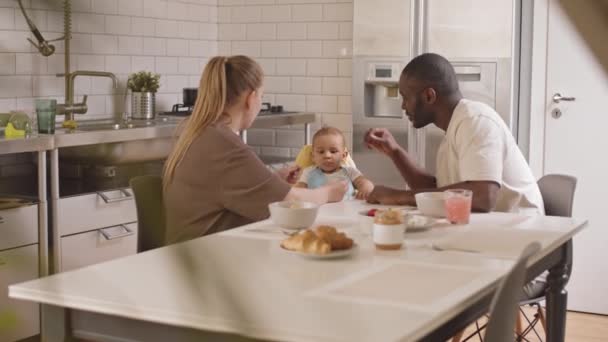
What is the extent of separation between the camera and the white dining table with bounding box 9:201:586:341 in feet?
5.08

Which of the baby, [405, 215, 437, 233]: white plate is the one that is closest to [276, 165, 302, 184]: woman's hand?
the baby

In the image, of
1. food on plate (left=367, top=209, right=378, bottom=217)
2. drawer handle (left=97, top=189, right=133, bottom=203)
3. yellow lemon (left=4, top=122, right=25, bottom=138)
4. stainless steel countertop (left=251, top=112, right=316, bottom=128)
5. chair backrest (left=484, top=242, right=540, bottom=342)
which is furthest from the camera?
stainless steel countertop (left=251, top=112, right=316, bottom=128)

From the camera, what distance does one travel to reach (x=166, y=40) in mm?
5469

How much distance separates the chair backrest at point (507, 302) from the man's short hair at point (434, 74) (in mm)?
1465

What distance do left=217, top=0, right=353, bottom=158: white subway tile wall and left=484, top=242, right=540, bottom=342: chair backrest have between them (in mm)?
3635

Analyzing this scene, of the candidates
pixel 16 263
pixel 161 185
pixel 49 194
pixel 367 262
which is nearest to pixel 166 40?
pixel 49 194

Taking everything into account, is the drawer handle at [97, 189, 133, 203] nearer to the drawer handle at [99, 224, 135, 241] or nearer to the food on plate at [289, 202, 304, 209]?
the drawer handle at [99, 224, 135, 241]

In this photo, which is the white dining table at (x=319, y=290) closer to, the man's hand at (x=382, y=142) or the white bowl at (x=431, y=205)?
the white bowl at (x=431, y=205)

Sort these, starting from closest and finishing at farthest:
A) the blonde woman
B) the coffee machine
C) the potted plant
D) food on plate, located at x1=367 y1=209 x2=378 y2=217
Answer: food on plate, located at x1=367 y1=209 x2=378 y2=217
the blonde woman
the potted plant
the coffee machine

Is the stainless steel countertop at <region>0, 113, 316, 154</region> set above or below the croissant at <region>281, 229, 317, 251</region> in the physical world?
above

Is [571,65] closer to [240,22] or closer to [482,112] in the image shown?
[482,112]

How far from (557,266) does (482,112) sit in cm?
63

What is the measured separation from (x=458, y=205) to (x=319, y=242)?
0.67 m

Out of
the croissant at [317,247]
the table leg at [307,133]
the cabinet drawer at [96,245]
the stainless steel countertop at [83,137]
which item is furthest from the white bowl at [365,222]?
the table leg at [307,133]
